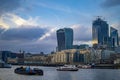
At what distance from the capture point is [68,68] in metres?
196

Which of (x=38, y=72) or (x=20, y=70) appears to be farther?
(x=20, y=70)

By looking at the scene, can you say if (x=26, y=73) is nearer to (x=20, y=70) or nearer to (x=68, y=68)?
(x=20, y=70)

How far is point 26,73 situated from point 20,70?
1104 cm

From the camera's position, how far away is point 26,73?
120688mm

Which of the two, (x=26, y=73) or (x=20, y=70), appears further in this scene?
(x=20, y=70)

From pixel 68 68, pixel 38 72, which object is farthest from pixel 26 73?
pixel 68 68

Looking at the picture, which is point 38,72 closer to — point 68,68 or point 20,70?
point 20,70

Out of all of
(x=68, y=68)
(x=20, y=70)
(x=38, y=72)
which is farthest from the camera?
(x=68, y=68)

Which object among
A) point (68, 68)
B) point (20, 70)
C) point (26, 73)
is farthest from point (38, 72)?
point (68, 68)

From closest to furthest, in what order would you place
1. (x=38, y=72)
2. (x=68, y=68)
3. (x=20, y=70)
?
1. (x=38, y=72)
2. (x=20, y=70)
3. (x=68, y=68)

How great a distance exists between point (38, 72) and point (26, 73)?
490 cm

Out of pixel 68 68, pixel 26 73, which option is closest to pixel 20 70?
pixel 26 73

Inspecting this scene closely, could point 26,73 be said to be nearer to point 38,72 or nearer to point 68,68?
point 38,72

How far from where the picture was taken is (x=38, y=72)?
11931cm
